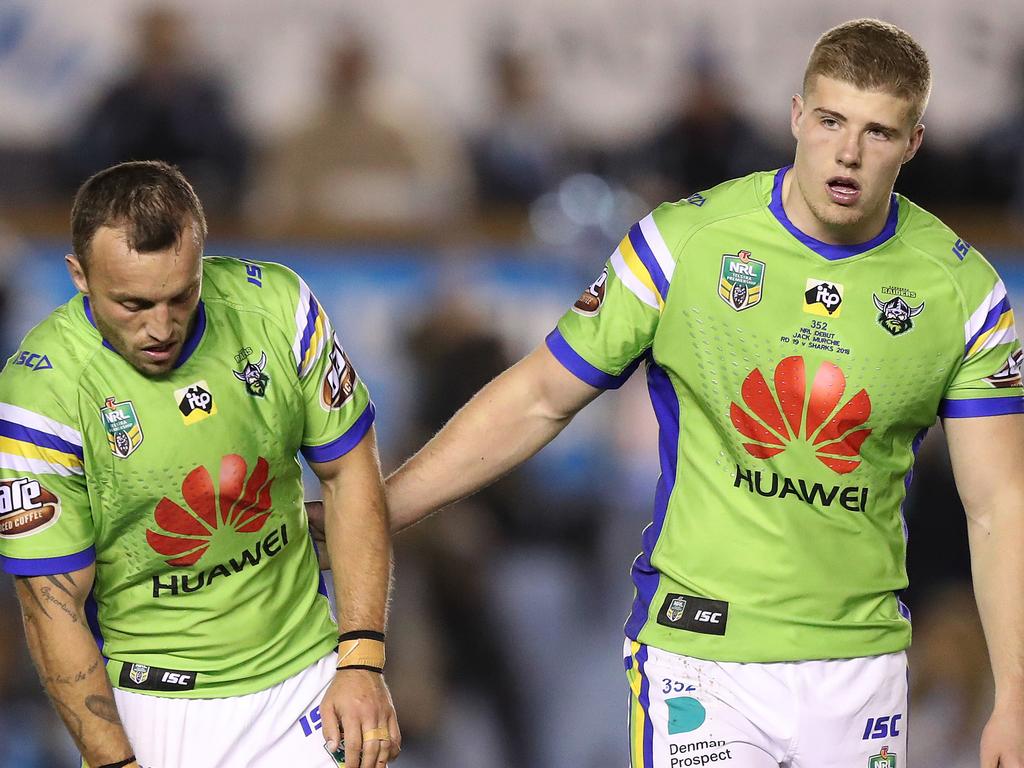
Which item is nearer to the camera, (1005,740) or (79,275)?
(79,275)

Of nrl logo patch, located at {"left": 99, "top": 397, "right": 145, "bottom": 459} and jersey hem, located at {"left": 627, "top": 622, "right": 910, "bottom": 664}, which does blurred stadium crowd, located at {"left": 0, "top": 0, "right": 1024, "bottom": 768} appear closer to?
jersey hem, located at {"left": 627, "top": 622, "right": 910, "bottom": 664}

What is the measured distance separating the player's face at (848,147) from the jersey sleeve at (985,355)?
0.85 feet

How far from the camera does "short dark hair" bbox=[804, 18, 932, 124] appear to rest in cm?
276

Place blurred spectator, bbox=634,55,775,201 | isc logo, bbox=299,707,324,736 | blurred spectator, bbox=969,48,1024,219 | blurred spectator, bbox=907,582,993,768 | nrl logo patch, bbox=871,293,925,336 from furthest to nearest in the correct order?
1. blurred spectator, bbox=969,48,1024,219
2. blurred spectator, bbox=634,55,775,201
3. blurred spectator, bbox=907,582,993,768
4. isc logo, bbox=299,707,324,736
5. nrl logo patch, bbox=871,293,925,336

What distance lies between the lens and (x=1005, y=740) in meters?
2.87

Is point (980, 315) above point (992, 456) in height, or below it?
above

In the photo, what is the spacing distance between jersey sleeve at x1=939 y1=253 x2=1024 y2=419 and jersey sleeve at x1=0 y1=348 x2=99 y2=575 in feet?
5.52

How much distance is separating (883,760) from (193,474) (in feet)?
4.75

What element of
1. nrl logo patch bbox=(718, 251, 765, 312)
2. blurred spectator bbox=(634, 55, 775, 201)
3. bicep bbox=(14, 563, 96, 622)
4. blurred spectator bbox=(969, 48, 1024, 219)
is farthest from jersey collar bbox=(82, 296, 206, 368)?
blurred spectator bbox=(969, 48, 1024, 219)

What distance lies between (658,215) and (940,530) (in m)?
3.84

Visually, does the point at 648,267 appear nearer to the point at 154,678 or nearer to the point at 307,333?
the point at 307,333

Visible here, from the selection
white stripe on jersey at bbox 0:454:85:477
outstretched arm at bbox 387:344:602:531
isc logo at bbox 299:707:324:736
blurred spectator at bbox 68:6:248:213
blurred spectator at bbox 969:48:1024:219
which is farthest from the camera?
blurred spectator at bbox 969:48:1024:219

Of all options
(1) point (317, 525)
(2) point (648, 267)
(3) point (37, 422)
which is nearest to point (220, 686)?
(1) point (317, 525)

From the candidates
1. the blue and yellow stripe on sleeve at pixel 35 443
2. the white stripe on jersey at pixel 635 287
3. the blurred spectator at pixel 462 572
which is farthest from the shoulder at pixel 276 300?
the blurred spectator at pixel 462 572
